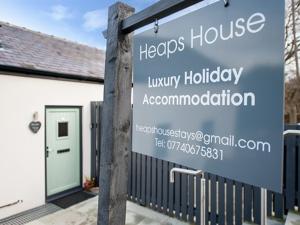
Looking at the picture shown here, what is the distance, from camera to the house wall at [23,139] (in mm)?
4660

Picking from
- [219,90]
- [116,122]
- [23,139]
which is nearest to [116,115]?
[116,122]

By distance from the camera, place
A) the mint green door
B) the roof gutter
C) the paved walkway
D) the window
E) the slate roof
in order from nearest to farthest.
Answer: the paved walkway
the roof gutter
the slate roof
the mint green door
the window

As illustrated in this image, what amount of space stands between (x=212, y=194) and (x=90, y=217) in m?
Result: 2.27

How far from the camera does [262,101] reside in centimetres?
110

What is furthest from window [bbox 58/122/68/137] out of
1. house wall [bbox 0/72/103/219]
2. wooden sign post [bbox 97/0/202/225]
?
wooden sign post [bbox 97/0/202/225]

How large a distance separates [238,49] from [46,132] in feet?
17.1

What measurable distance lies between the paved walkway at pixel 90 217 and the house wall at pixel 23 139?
811 millimetres

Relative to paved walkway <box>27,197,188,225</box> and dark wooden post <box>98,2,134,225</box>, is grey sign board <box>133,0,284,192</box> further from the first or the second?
paved walkway <box>27,197,188,225</box>

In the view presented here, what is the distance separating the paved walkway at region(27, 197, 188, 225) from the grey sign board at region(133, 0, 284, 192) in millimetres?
3085

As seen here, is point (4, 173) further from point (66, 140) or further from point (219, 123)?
point (219, 123)

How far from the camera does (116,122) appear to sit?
172cm

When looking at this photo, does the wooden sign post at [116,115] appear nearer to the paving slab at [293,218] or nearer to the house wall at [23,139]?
the paving slab at [293,218]

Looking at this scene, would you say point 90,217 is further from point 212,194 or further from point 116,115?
point 116,115

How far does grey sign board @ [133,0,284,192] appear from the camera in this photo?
3.52 feet
